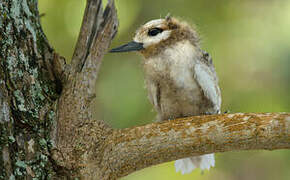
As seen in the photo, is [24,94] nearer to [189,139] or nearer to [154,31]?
Answer: [189,139]

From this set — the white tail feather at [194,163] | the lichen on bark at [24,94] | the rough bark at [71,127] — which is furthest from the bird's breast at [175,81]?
the lichen on bark at [24,94]

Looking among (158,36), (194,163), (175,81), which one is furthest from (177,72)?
(194,163)

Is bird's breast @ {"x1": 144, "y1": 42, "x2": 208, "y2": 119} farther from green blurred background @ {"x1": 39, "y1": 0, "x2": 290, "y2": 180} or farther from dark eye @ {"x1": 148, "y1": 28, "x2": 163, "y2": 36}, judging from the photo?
green blurred background @ {"x1": 39, "y1": 0, "x2": 290, "y2": 180}

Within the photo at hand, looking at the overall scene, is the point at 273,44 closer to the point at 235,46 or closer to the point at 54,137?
the point at 235,46

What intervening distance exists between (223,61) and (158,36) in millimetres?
1446

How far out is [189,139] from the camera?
2.47 metres

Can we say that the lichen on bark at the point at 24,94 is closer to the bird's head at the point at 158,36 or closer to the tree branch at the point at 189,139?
the tree branch at the point at 189,139

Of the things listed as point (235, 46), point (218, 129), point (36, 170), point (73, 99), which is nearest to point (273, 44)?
point (235, 46)

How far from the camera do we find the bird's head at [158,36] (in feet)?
11.3

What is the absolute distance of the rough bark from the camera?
2344 mm

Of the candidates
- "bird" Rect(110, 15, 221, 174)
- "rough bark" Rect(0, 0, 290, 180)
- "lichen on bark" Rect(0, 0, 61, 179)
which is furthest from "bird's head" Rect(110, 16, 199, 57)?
"lichen on bark" Rect(0, 0, 61, 179)

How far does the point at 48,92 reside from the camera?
265 cm

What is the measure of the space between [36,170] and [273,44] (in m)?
2.75

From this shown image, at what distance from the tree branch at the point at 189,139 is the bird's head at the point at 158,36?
3.33 feet
